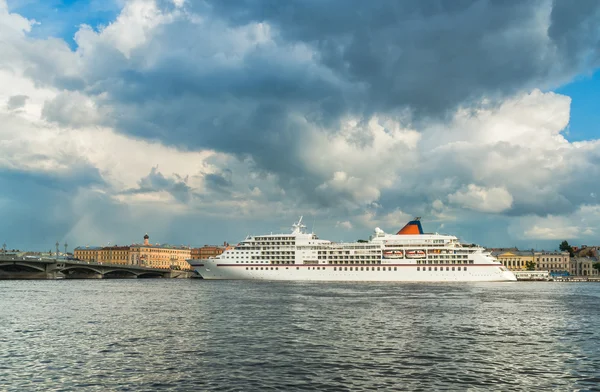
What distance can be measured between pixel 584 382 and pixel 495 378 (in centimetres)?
348

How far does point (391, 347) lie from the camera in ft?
97.1

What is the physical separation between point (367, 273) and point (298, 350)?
327 feet

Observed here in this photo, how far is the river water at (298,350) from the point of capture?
2178 cm

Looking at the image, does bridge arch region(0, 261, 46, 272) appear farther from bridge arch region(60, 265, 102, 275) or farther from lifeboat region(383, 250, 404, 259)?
lifeboat region(383, 250, 404, 259)

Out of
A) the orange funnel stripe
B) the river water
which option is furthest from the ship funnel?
the river water

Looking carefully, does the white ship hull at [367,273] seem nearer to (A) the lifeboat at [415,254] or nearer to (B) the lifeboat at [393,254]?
(B) the lifeboat at [393,254]

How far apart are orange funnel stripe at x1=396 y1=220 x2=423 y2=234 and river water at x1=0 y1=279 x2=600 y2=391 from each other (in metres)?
84.2

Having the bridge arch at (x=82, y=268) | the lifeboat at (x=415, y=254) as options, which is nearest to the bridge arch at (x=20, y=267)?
the bridge arch at (x=82, y=268)

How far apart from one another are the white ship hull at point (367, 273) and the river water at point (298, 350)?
2926 inches

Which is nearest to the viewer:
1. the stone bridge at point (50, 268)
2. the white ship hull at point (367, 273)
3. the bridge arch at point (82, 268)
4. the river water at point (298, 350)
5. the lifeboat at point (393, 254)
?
the river water at point (298, 350)

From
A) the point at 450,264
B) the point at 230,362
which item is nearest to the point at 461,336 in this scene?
the point at 230,362

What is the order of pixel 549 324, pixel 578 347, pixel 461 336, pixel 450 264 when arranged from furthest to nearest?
1. pixel 450 264
2. pixel 549 324
3. pixel 461 336
4. pixel 578 347

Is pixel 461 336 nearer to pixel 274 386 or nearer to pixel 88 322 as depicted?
pixel 274 386

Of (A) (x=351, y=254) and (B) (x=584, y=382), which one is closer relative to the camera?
(B) (x=584, y=382)
